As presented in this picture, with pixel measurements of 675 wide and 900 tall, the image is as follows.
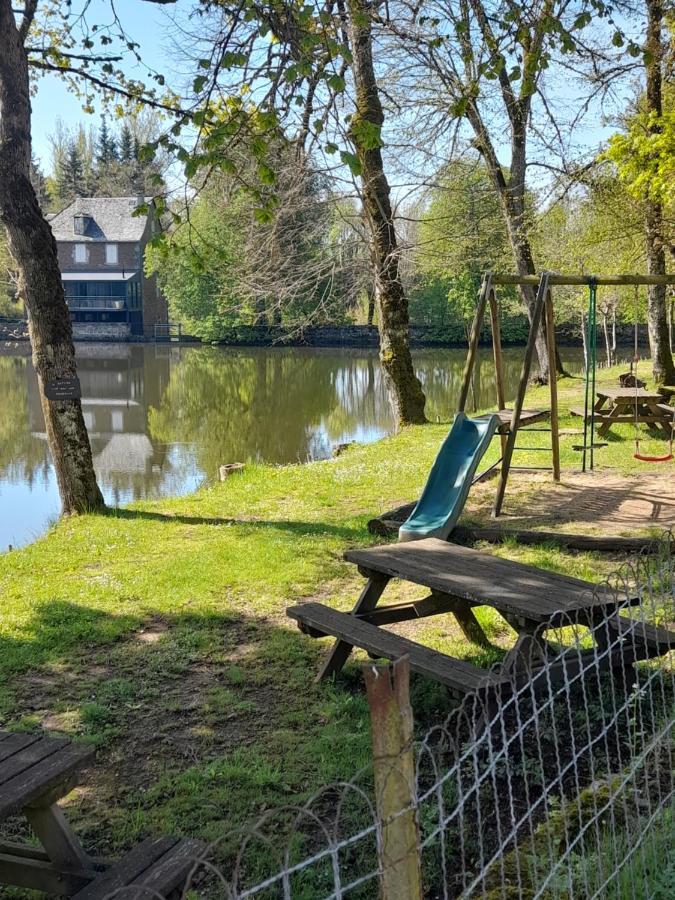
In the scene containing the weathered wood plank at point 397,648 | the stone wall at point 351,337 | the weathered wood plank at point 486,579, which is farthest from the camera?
the stone wall at point 351,337

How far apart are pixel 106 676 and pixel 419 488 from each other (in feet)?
20.2

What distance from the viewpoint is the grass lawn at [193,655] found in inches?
163

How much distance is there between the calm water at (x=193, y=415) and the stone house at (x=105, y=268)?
18400 mm

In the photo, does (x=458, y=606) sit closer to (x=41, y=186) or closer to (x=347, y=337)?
(x=347, y=337)

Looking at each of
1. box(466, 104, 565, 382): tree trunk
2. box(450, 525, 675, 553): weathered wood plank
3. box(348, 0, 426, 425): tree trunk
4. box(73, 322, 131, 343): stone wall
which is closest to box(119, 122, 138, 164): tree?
box(73, 322, 131, 343): stone wall

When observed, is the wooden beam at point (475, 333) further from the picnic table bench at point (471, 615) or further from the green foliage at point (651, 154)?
the green foliage at point (651, 154)

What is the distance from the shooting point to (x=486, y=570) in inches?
201

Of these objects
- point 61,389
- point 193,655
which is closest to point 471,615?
point 193,655

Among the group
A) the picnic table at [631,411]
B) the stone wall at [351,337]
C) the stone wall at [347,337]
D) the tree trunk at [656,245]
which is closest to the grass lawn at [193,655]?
the picnic table at [631,411]

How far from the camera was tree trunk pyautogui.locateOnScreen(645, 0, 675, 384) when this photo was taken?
1683 cm

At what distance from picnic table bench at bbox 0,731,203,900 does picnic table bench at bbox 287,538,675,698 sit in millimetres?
1249

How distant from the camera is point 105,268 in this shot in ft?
225

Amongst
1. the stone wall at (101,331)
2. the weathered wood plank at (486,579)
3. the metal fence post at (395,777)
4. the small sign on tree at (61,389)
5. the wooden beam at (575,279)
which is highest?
the stone wall at (101,331)

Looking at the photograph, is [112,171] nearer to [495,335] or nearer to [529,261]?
[529,261]
